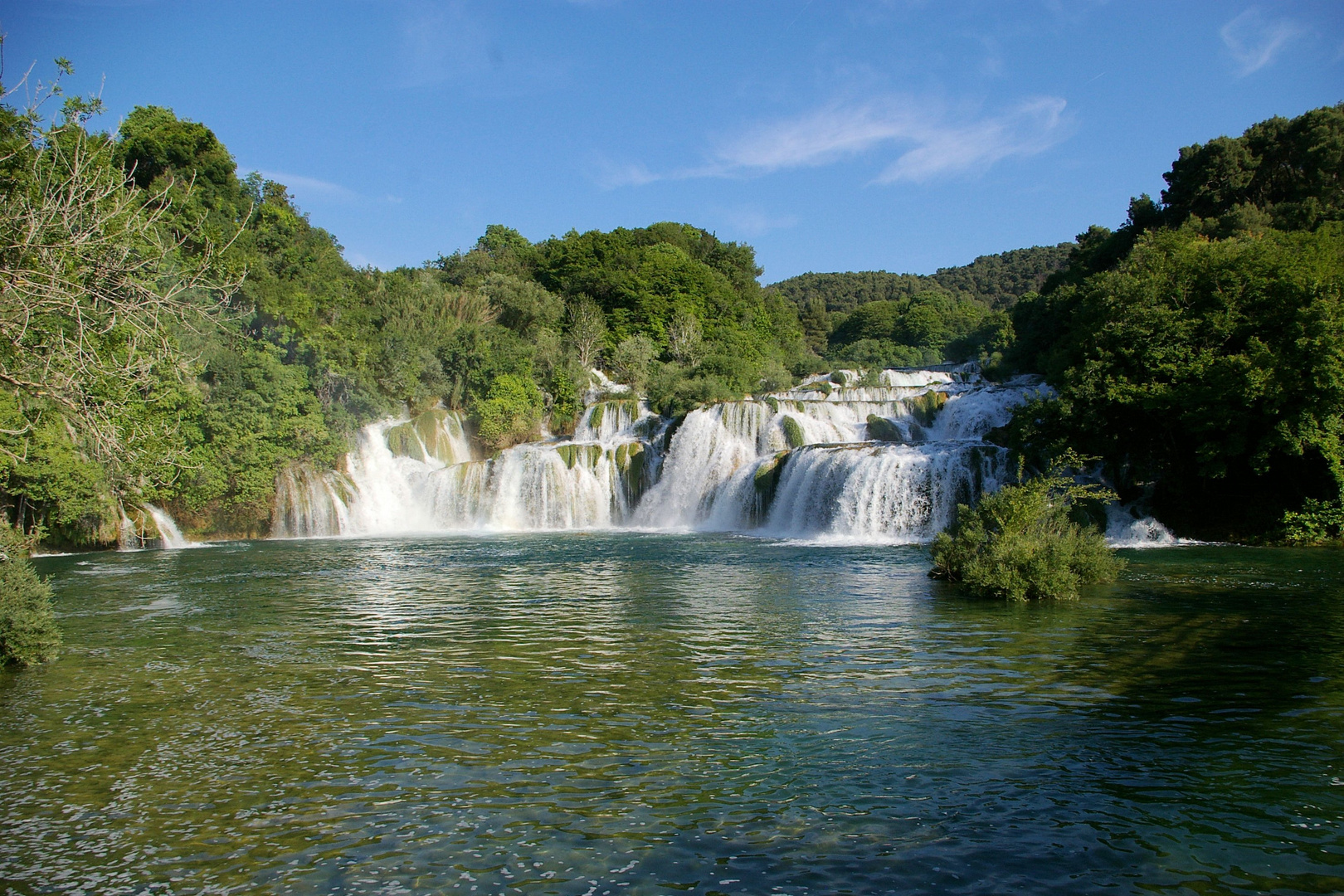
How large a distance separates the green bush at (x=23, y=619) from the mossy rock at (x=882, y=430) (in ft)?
89.6

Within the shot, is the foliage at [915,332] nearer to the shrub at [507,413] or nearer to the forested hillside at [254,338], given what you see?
the forested hillside at [254,338]

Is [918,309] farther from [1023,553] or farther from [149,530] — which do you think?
[1023,553]

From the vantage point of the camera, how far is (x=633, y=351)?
46156mm

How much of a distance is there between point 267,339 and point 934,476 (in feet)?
81.2

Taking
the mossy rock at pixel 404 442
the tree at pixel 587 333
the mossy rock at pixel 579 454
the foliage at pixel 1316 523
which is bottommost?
the foliage at pixel 1316 523

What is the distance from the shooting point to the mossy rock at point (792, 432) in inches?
1259

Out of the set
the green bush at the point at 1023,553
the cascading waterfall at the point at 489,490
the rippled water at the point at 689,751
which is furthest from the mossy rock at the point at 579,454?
the rippled water at the point at 689,751

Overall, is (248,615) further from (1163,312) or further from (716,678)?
(1163,312)

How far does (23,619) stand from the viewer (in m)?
9.38

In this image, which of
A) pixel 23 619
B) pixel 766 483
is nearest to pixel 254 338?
pixel 766 483

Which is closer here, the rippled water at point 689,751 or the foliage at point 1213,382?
the rippled water at point 689,751

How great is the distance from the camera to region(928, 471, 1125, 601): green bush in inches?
531

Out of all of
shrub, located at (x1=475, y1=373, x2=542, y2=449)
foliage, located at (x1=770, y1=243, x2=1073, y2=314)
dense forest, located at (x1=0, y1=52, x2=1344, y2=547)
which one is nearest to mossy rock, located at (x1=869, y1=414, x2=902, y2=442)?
dense forest, located at (x1=0, y1=52, x2=1344, y2=547)

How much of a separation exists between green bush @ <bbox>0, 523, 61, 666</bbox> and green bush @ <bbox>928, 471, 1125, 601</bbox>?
1289 centimetres
